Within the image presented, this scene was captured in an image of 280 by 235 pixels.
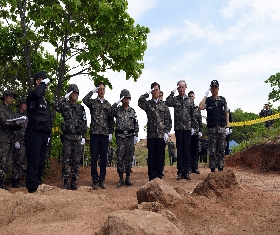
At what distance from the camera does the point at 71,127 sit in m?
7.25

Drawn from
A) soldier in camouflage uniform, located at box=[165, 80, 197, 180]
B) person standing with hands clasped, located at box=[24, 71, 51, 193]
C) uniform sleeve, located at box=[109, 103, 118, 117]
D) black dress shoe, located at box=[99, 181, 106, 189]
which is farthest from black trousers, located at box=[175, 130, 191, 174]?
person standing with hands clasped, located at box=[24, 71, 51, 193]

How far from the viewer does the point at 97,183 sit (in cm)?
754

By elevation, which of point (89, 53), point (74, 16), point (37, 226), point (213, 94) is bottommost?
point (37, 226)

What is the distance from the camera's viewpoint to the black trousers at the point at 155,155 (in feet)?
24.0

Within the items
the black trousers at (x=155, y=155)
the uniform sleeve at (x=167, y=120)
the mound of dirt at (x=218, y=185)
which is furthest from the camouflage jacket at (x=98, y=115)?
the mound of dirt at (x=218, y=185)

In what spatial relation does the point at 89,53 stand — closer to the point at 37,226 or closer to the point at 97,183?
the point at 97,183

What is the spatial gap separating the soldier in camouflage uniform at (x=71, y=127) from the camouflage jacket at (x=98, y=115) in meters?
0.20

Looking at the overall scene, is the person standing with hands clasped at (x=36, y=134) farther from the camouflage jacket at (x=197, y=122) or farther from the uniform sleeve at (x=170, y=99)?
the camouflage jacket at (x=197, y=122)

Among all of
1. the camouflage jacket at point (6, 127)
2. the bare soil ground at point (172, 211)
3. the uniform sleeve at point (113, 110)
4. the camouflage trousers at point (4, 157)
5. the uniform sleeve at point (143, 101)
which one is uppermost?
the uniform sleeve at point (143, 101)

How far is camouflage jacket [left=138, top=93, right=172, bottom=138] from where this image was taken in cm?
731

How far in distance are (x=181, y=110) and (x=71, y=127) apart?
2.36 meters

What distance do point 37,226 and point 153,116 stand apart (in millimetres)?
3995

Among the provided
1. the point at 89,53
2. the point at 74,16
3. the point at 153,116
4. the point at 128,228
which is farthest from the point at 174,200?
the point at 74,16

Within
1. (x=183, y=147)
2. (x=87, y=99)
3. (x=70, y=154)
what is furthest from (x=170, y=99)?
(x=70, y=154)
